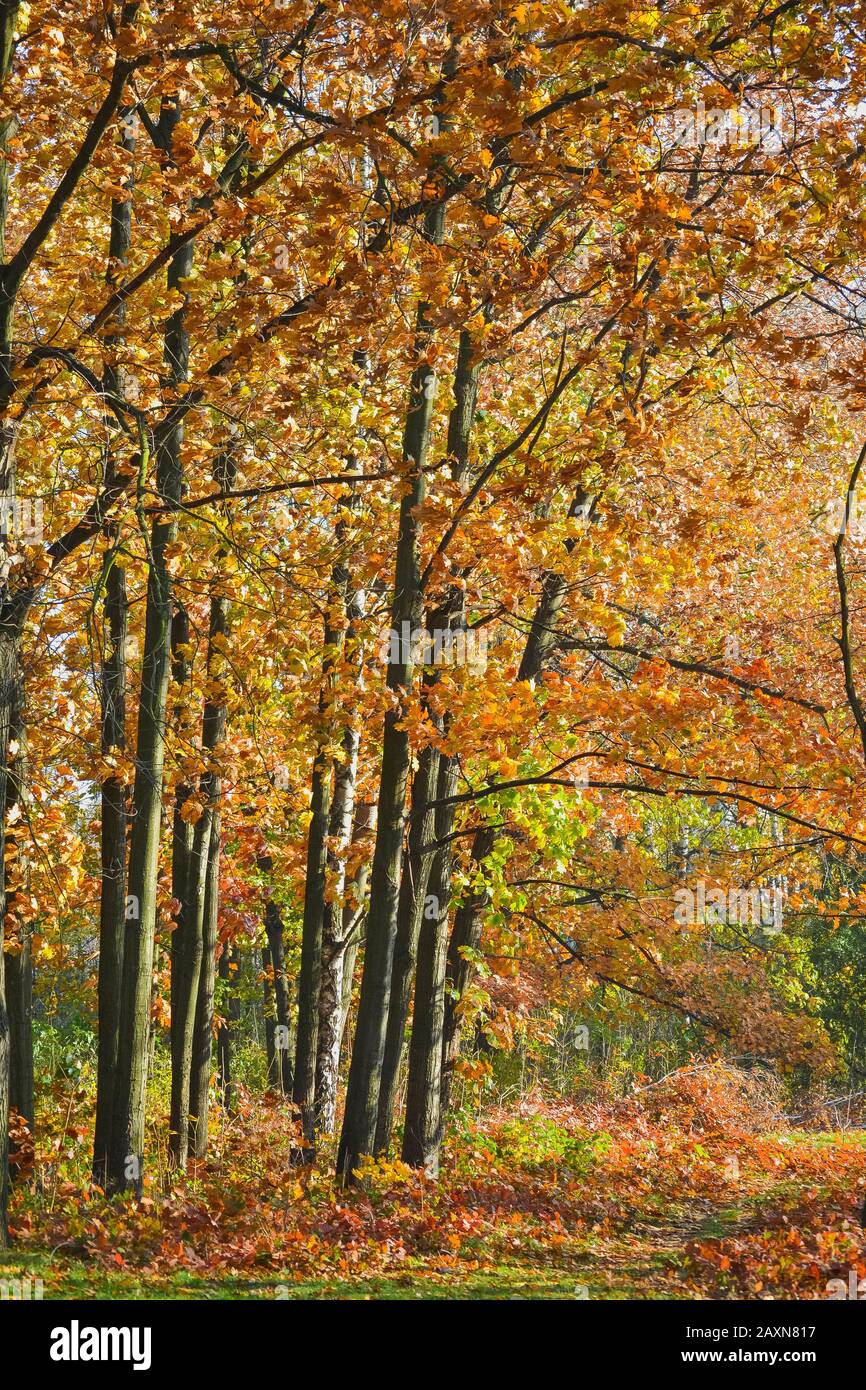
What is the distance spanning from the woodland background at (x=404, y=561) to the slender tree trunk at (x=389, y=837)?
0.12ft

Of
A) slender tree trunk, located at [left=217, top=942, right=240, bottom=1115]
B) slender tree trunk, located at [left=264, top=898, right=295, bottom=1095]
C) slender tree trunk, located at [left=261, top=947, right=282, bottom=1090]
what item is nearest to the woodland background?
slender tree trunk, located at [left=217, top=942, right=240, bottom=1115]

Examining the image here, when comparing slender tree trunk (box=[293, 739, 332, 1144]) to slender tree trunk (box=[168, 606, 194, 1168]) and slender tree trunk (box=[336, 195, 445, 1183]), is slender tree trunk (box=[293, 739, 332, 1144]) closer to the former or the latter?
slender tree trunk (box=[168, 606, 194, 1168])

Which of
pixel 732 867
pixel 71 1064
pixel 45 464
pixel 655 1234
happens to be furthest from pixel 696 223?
pixel 71 1064

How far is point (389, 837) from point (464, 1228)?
2.94m

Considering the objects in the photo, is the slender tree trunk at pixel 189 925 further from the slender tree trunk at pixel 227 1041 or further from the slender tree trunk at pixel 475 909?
the slender tree trunk at pixel 227 1041

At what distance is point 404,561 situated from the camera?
9.95 meters

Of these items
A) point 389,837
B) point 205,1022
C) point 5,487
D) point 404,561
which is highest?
point 404,561

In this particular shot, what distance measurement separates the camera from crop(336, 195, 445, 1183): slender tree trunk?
9883 mm

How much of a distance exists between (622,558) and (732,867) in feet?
26.7

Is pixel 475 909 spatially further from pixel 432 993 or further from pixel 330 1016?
pixel 330 1016

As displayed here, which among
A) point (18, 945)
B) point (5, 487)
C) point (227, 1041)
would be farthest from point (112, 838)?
point (227, 1041)

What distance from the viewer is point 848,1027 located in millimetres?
30016

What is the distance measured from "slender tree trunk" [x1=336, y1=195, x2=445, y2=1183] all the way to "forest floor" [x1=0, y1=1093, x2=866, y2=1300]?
57 cm
